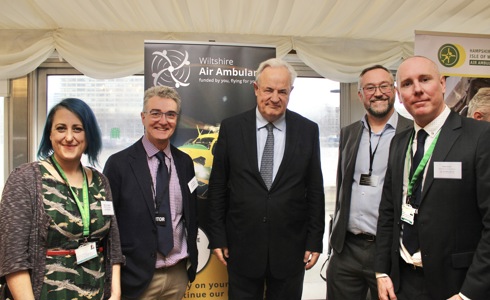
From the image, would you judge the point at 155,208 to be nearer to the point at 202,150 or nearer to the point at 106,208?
the point at 106,208

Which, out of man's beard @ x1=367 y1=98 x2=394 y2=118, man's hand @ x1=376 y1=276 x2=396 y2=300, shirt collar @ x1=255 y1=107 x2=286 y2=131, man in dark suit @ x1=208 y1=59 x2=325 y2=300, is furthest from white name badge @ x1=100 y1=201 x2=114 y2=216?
man's beard @ x1=367 y1=98 x2=394 y2=118

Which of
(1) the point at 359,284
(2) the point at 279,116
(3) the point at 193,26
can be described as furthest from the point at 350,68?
(1) the point at 359,284

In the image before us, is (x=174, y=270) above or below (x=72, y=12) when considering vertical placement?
below

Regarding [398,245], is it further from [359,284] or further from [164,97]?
[164,97]

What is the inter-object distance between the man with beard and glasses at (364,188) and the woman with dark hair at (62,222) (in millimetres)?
1370

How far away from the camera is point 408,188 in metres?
1.69

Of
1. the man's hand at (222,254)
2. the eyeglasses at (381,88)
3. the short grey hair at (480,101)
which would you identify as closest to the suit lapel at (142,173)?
the man's hand at (222,254)

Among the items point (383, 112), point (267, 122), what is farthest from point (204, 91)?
point (383, 112)

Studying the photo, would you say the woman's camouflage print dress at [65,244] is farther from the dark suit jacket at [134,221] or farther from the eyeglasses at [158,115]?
the eyeglasses at [158,115]

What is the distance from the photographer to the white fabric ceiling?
313 centimetres

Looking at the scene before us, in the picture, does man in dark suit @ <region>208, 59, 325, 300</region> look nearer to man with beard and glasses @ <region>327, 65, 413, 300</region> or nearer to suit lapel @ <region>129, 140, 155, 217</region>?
man with beard and glasses @ <region>327, 65, 413, 300</region>

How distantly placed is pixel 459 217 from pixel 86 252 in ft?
5.20

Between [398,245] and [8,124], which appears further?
[8,124]

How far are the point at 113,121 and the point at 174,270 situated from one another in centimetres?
263
